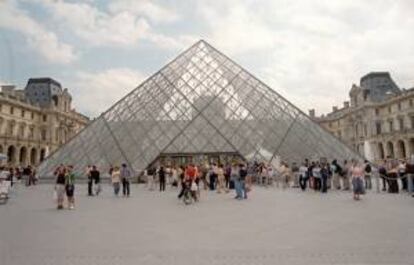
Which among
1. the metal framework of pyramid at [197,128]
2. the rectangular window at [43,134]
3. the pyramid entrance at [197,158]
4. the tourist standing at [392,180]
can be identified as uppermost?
the rectangular window at [43,134]

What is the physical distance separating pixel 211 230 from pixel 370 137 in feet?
202

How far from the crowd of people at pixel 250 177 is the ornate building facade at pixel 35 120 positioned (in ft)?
134

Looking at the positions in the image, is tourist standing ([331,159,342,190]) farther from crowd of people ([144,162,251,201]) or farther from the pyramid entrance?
→ the pyramid entrance

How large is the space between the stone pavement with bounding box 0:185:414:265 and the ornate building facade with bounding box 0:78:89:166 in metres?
49.0

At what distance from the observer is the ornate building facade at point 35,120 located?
5519 cm

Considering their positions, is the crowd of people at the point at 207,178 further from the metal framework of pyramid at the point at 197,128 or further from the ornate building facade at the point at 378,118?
the ornate building facade at the point at 378,118

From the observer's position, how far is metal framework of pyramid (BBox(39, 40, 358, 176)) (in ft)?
67.7

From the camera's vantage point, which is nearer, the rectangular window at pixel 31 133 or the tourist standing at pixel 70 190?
the tourist standing at pixel 70 190

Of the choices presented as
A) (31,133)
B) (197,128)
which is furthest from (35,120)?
(197,128)

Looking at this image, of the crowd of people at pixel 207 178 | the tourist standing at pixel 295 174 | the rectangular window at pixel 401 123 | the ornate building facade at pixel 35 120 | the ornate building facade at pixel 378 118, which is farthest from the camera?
the rectangular window at pixel 401 123

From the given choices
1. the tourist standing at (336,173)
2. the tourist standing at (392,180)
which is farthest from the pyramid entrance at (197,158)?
the tourist standing at (392,180)

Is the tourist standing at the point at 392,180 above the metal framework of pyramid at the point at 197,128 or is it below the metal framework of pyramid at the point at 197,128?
below

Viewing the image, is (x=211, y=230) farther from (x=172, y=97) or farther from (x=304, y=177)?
(x=172, y=97)

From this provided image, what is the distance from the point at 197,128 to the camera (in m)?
21.9
